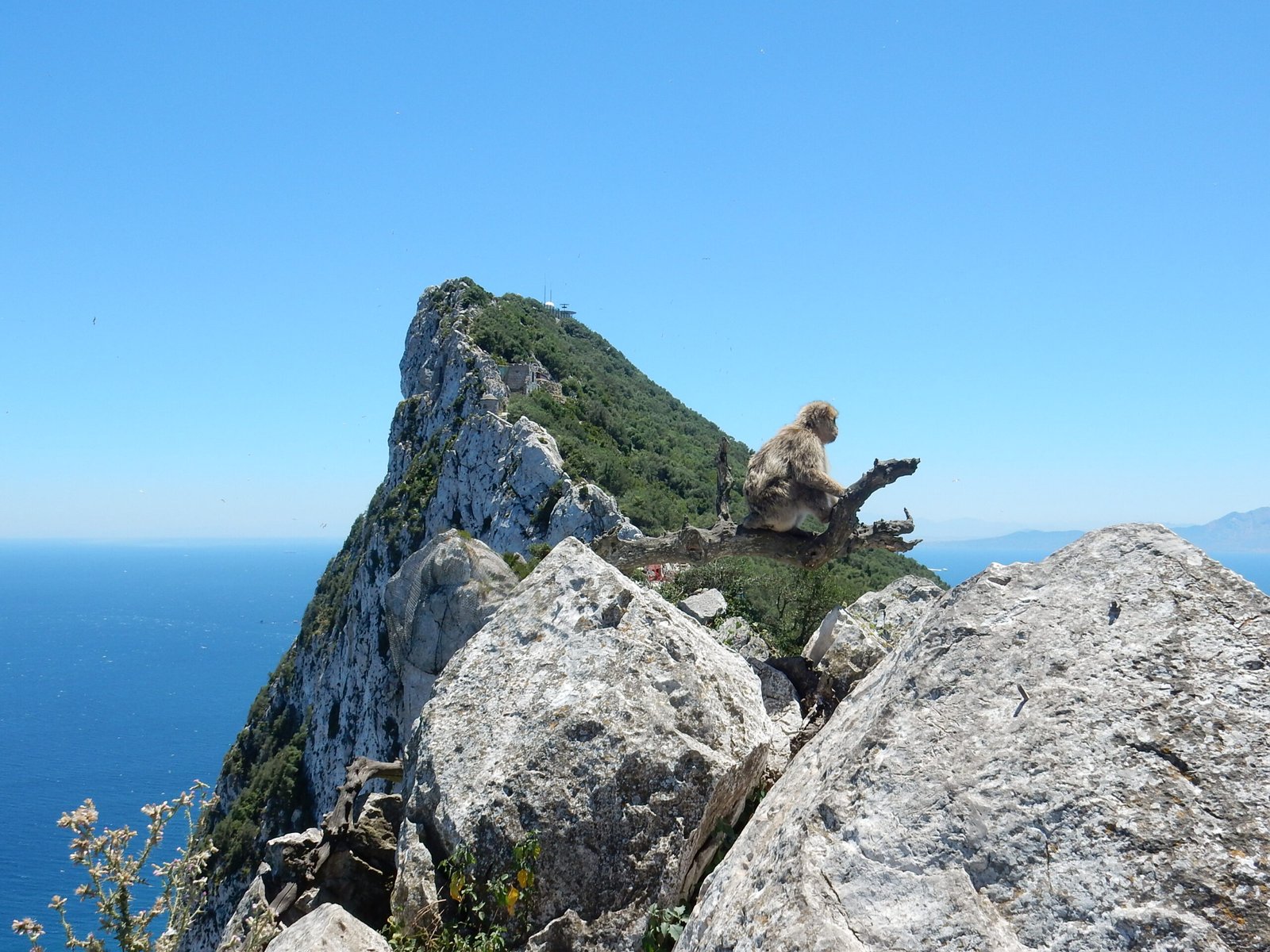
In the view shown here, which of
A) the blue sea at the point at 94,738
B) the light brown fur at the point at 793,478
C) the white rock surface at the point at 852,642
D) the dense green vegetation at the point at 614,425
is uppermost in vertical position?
the dense green vegetation at the point at 614,425

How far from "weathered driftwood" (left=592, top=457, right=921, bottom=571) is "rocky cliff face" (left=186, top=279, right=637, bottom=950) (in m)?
17.8

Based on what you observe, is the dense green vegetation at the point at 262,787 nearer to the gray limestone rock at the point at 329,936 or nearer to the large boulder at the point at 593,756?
the large boulder at the point at 593,756

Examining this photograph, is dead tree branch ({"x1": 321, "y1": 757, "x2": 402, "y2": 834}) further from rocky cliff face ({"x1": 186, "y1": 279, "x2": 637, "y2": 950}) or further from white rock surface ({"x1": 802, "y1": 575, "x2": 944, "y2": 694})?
rocky cliff face ({"x1": 186, "y1": 279, "x2": 637, "y2": 950})

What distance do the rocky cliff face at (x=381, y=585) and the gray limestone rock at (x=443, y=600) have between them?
12.1 meters

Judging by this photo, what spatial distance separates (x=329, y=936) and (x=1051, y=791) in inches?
120

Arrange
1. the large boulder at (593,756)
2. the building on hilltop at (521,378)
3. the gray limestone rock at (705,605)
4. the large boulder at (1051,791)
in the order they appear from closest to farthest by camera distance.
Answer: the large boulder at (1051,791), the large boulder at (593,756), the gray limestone rock at (705,605), the building on hilltop at (521,378)

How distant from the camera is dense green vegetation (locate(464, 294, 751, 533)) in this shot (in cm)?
4316

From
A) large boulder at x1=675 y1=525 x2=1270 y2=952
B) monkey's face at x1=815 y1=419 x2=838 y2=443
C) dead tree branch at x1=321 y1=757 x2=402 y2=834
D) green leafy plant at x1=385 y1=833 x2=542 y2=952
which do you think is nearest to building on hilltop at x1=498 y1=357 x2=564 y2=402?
monkey's face at x1=815 y1=419 x2=838 y2=443

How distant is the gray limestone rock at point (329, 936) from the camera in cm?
375

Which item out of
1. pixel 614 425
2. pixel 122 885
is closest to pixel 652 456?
pixel 614 425

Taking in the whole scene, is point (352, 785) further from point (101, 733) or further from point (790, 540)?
point (101, 733)

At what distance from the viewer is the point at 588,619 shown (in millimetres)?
5062

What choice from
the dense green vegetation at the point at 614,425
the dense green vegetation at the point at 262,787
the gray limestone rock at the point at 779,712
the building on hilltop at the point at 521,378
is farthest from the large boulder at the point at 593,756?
the building on hilltop at the point at 521,378

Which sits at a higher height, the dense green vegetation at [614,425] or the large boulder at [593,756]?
the dense green vegetation at [614,425]
